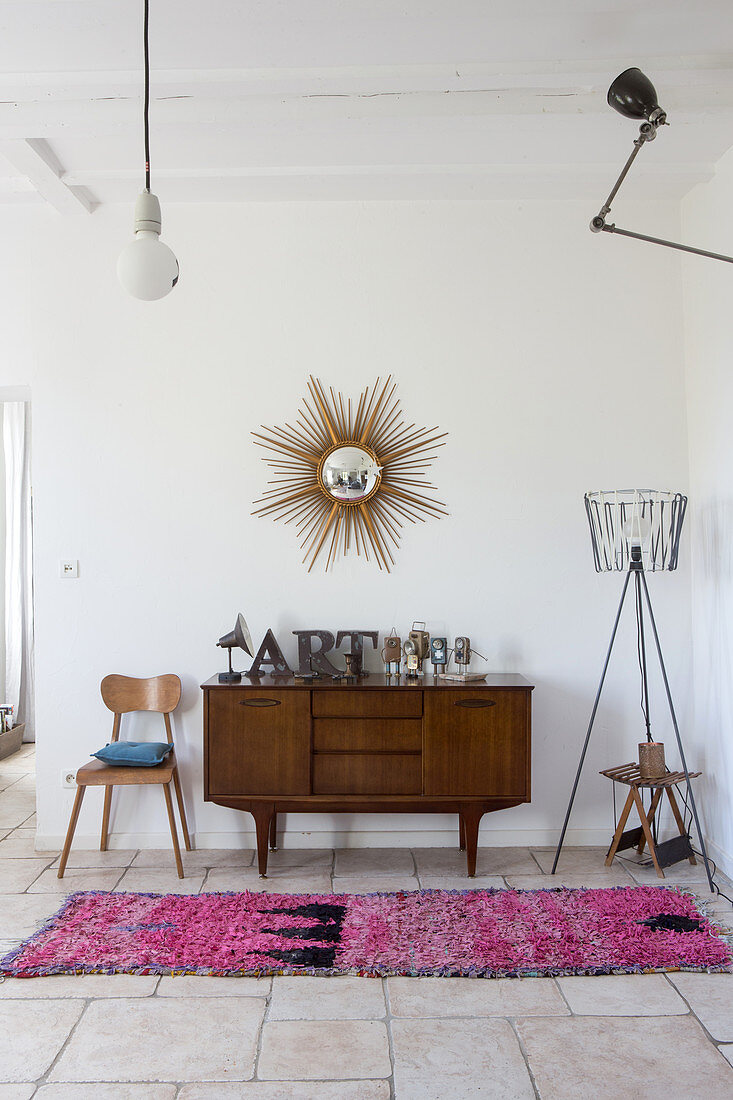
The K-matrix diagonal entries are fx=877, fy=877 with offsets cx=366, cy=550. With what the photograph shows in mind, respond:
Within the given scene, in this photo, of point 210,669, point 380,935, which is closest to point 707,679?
point 380,935

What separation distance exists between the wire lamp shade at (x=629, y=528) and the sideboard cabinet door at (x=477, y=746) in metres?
0.72

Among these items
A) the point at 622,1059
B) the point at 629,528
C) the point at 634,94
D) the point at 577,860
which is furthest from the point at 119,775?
the point at 634,94

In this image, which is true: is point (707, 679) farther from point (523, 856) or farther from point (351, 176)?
point (351, 176)

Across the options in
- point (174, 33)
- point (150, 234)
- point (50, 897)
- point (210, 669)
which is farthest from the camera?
point (210, 669)

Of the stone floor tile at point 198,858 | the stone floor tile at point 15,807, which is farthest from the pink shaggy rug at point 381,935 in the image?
the stone floor tile at point 15,807

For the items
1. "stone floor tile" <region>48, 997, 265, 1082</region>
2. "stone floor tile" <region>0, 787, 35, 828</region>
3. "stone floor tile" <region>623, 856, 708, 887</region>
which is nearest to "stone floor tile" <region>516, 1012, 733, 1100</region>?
"stone floor tile" <region>48, 997, 265, 1082</region>

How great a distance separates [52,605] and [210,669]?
2.48 feet

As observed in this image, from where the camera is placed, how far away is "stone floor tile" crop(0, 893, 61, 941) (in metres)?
3.01

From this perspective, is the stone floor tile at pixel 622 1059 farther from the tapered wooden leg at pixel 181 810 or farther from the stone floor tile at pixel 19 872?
the stone floor tile at pixel 19 872

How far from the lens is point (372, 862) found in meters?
3.66

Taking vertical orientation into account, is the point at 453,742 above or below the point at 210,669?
below

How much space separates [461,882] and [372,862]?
1.36 feet

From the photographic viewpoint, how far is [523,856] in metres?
3.73

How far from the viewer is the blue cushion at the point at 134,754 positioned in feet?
11.6
